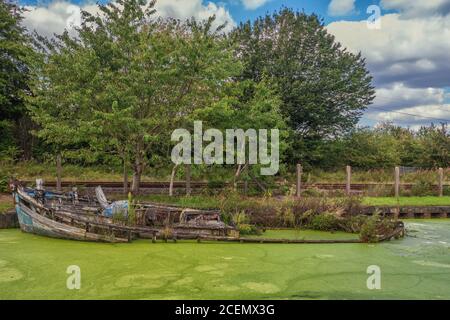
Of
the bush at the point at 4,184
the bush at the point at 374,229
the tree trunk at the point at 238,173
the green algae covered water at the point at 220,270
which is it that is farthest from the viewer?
the tree trunk at the point at 238,173

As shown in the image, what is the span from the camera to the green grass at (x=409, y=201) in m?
16.1

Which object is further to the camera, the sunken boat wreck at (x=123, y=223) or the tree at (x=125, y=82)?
the tree at (x=125, y=82)

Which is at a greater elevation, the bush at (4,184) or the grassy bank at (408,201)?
the bush at (4,184)

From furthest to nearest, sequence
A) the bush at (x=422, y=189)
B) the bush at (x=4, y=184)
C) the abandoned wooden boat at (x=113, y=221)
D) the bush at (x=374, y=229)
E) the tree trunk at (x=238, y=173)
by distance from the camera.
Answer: the bush at (x=422, y=189) < the tree trunk at (x=238, y=173) < the bush at (x=4, y=184) < the bush at (x=374, y=229) < the abandoned wooden boat at (x=113, y=221)

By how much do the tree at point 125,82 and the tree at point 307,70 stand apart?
431 inches

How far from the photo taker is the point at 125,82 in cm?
1487

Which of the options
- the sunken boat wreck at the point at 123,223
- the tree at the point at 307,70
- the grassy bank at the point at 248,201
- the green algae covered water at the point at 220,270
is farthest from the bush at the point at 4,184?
the tree at the point at 307,70

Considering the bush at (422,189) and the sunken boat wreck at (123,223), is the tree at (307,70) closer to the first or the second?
the bush at (422,189)

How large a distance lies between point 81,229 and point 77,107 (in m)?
6.22

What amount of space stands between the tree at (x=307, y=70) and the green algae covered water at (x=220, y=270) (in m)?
16.8

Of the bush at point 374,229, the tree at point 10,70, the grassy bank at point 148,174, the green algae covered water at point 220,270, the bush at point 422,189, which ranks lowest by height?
the green algae covered water at point 220,270

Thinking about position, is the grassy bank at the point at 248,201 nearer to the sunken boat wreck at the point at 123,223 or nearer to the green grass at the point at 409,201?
the green grass at the point at 409,201

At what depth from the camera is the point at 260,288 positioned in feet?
21.6
